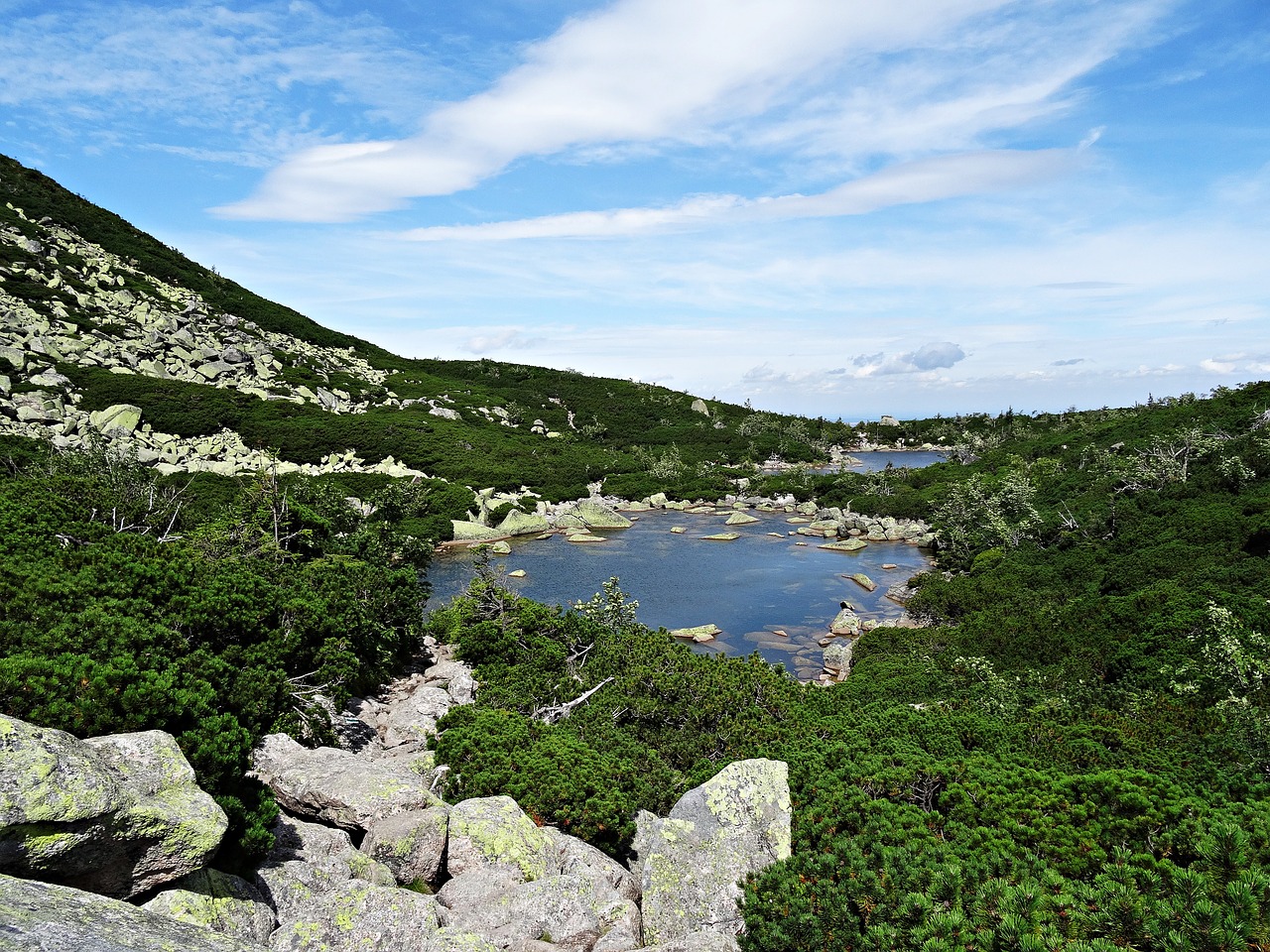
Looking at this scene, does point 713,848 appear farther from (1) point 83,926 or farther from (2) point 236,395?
(2) point 236,395

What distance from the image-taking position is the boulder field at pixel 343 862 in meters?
5.86

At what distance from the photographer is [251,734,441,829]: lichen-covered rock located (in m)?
11.0

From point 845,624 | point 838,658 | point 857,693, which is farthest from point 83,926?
point 845,624

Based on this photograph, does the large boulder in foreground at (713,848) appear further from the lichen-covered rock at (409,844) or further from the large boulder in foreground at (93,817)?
the large boulder in foreground at (93,817)

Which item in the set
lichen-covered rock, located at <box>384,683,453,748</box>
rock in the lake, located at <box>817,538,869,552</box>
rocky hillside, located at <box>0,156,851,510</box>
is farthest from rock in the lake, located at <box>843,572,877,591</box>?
rocky hillside, located at <box>0,156,851,510</box>

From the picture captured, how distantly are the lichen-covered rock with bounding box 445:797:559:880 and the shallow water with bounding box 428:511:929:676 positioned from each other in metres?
19.1

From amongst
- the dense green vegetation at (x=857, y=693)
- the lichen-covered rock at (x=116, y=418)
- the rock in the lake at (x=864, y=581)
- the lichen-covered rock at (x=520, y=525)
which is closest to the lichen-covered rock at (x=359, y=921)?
the dense green vegetation at (x=857, y=693)

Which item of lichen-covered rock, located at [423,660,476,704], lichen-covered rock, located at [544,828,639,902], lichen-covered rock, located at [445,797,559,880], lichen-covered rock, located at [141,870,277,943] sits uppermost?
lichen-covered rock, located at [141,870,277,943]

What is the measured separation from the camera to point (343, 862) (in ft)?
31.8

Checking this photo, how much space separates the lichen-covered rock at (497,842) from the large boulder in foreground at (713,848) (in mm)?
1651

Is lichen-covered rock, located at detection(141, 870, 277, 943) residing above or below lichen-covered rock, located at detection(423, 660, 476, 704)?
above

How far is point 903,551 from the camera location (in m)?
53.6

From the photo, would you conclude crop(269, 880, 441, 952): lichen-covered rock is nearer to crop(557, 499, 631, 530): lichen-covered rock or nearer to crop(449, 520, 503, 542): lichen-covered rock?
crop(449, 520, 503, 542): lichen-covered rock

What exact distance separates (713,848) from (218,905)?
6653 mm
